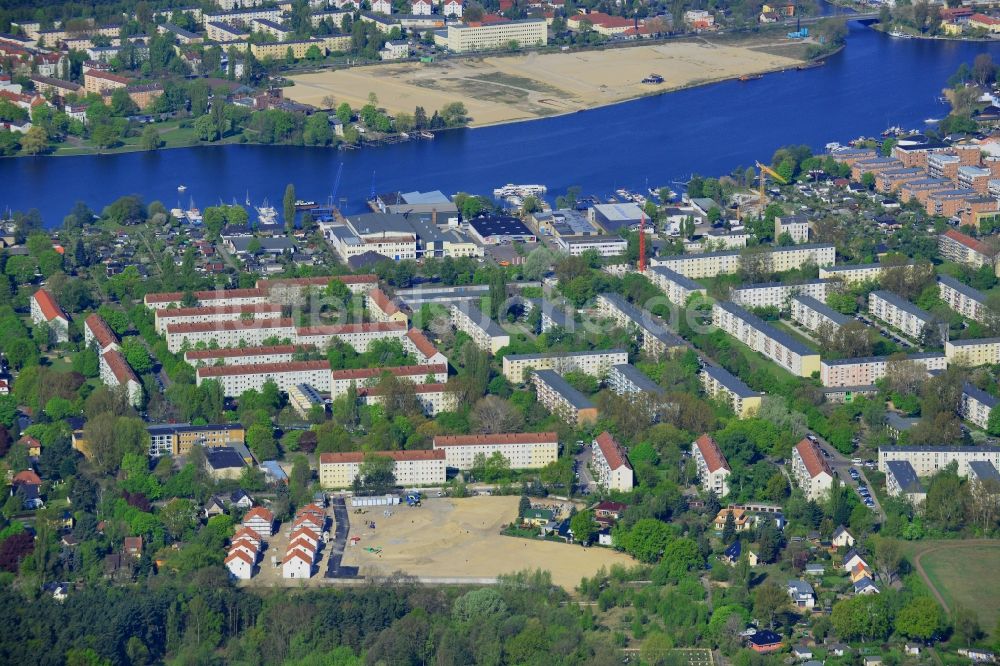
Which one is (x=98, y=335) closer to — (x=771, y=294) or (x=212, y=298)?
(x=212, y=298)

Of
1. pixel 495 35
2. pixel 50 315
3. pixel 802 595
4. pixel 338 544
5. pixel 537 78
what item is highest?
pixel 495 35

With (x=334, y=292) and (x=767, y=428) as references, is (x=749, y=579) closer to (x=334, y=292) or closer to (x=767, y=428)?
(x=767, y=428)

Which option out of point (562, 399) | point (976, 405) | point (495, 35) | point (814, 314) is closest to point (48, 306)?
point (562, 399)

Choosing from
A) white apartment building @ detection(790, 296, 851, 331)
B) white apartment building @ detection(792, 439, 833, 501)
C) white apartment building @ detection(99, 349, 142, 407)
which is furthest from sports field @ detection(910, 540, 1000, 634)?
white apartment building @ detection(99, 349, 142, 407)

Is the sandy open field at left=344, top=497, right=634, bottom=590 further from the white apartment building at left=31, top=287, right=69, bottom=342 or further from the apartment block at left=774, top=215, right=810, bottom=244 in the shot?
the apartment block at left=774, top=215, right=810, bottom=244

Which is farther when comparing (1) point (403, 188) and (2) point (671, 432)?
(1) point (403, 188)

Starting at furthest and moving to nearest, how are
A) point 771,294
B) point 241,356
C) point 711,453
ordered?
point 771,294, point 241,356, point 711,453

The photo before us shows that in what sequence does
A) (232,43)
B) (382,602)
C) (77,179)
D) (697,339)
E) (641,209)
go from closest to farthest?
(382,602), (697,339), (641,209), (77,179), (232,43)

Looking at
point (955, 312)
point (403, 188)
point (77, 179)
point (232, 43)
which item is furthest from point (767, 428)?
point (232, 43)
